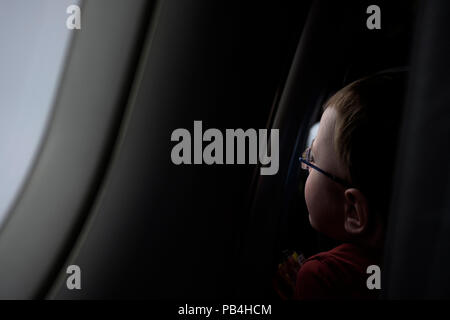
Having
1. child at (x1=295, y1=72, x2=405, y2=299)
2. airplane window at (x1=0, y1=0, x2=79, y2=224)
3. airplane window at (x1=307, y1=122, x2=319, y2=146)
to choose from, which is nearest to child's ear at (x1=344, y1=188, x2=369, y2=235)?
child at (x1=295, y1=72, x2=405, y2=299)

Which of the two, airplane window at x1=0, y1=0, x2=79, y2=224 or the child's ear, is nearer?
the child's ear

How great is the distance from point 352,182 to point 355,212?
42 mm

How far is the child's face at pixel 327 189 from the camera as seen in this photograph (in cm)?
54

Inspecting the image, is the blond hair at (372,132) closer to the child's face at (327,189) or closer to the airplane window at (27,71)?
the child's face at (327,189)

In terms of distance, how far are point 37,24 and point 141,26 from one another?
7.0 inches

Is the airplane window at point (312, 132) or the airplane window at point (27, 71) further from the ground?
the airplane window at point (27, 71)

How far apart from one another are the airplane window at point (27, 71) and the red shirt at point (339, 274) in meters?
0.49

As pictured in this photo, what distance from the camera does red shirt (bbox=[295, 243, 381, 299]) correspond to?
20.7 inches

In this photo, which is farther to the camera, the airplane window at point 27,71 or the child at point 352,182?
the airplane window at point 27,71

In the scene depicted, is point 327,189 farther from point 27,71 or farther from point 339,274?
point 27,71

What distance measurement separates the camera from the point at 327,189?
0.55m

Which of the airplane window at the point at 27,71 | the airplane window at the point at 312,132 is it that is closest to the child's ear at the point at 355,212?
the airplane window at the point at 312,132

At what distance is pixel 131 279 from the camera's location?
0.66 meters

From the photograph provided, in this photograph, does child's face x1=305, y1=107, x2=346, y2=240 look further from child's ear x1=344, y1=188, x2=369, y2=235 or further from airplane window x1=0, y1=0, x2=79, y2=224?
airplane window x1=0, y1=0, x2=79, y2=224
